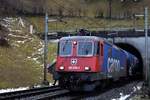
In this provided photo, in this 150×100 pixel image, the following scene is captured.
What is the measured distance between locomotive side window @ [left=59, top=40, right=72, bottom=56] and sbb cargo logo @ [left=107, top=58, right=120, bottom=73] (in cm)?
347

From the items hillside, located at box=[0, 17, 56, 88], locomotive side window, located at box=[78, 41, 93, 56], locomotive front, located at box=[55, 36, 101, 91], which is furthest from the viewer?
hillside, located at box=[0, 17, 56, 88]

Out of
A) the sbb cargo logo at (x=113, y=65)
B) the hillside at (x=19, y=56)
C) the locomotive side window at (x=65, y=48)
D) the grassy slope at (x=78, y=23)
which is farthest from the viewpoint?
the grassy slope at (x=78, y=23)

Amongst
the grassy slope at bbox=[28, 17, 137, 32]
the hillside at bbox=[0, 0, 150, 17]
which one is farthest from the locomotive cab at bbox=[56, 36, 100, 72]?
the grassy slope at bbox=[28, 17, 137, 32]

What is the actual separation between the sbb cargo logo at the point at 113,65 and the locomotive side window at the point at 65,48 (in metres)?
3.47

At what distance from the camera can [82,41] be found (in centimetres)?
3359

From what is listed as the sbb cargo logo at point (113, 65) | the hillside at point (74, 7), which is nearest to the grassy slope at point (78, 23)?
the hillside at point (74, 7)

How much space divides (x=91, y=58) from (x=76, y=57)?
3.04 feet

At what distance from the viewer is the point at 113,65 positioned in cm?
3812

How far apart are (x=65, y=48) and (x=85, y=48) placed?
Result: 1249 mm

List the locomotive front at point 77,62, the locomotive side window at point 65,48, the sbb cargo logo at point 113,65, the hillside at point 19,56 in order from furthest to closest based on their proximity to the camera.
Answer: the hillside at point 19,56, the sbb cargo logo at point 113,65, the locomotive side window at point 65,48, the locomotive front at point 77,62

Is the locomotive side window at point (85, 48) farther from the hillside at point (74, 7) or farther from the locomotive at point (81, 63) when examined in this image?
the hillside at point (74, 7)

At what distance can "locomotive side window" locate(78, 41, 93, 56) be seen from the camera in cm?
3325

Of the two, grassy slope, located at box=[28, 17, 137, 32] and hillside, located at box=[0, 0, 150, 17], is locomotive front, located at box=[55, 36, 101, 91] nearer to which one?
hillside, located at box=[0, 0, 150, 17]

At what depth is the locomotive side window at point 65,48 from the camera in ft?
110
